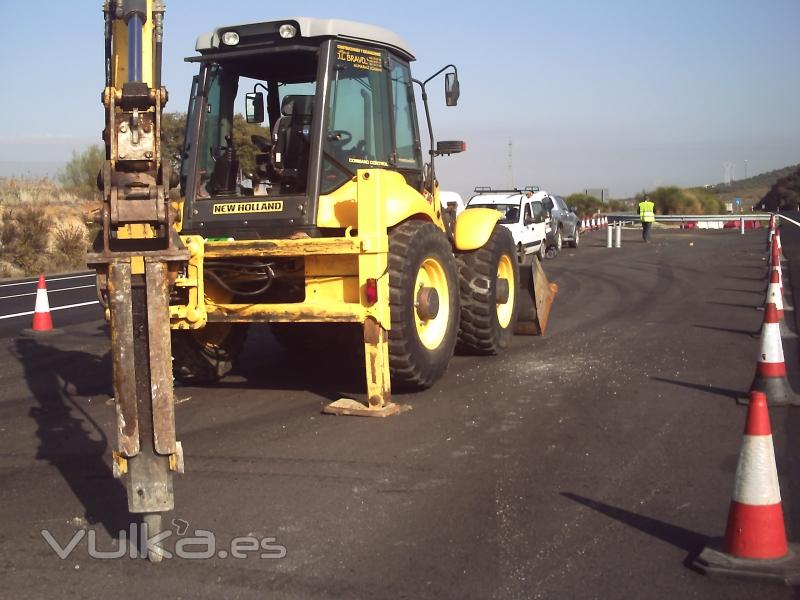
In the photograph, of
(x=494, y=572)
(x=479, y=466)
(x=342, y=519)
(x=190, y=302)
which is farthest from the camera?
(x=190, y=302)

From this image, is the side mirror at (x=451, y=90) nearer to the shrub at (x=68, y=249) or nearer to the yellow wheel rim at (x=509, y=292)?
the yellow wheel rim at (x=509, y=292)

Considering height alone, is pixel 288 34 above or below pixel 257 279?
above

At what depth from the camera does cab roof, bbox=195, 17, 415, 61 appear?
26.7 ft

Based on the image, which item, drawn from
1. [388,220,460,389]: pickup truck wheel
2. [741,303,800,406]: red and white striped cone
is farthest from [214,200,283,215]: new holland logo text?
[741,303,800,406]: red and white striped cone

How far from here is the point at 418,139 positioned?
9.58 metres

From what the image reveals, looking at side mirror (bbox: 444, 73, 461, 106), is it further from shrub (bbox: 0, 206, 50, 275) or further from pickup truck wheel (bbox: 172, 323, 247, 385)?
shrub (bbox: 0, 206, 50, 275)

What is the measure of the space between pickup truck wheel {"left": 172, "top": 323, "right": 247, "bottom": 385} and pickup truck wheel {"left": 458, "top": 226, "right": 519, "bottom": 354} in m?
2.30

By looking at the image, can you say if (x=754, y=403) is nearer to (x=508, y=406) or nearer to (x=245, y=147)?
(x=508, y=406)

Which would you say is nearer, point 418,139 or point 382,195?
point 382,195

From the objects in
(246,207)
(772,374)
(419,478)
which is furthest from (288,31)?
(772,374)

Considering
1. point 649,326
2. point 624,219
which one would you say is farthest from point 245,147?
point 624,219

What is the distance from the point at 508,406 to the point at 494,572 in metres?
3.53

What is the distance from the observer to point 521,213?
80.1 feet

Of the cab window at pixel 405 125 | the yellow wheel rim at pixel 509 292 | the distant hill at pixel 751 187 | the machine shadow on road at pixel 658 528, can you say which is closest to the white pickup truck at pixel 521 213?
the yellow wheel rim at pixel 509 292
